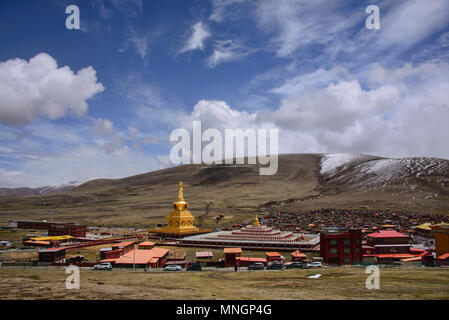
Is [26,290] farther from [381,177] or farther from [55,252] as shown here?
[381,177]

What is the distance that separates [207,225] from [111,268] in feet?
167

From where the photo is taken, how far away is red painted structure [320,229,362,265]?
40531 mm

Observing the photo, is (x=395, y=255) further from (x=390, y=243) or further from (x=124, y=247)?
(x=124, y=247)

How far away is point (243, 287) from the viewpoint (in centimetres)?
2275

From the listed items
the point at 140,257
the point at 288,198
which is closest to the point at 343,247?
the point at 140,257

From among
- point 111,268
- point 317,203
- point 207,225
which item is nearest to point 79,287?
point 111,268

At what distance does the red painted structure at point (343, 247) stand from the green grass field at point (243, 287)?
11.4m

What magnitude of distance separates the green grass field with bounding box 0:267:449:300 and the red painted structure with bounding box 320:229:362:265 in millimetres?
11435

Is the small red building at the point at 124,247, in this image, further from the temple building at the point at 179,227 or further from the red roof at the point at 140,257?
the temple building at the point at 179,227

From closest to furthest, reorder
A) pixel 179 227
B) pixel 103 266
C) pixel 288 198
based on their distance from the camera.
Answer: pixel 103 266, pixel 179 227, pixel 288 198

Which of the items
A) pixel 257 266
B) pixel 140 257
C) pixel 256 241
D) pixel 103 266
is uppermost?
pixel 140 257

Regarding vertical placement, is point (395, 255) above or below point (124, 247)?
below

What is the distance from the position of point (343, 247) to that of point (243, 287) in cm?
2210

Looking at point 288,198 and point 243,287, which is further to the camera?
point 288,198
